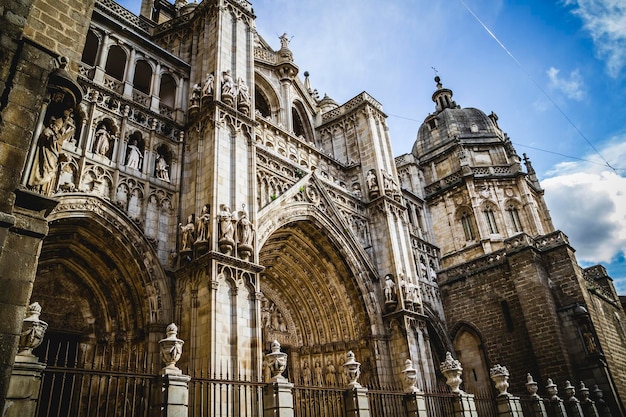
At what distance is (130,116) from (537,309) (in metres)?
16.7

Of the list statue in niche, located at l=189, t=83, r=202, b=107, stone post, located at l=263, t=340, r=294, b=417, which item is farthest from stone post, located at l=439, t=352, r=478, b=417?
statue in niche, located at l=189, t=83, r=202, b=107

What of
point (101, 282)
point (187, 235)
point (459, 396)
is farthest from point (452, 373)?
point (101, 282)

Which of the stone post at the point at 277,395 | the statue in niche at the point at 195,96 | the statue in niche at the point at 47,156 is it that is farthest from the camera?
the statue in niche at the point at 195,96

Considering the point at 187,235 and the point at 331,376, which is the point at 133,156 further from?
the point at 331,376

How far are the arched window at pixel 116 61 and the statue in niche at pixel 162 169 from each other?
3.22m

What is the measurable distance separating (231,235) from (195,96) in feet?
17.3

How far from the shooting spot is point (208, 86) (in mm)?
14211

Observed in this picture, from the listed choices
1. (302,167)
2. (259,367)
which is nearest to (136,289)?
(259,367)

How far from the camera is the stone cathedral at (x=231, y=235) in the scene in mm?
6664

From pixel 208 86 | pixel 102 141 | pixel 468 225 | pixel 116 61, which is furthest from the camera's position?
pixel 468 225

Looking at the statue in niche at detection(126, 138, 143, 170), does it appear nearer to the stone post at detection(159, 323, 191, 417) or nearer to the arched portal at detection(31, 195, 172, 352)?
the arched portal at detection(31, 195, 172, 352)

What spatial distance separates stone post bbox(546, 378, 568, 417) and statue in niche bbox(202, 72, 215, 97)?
14.9 m

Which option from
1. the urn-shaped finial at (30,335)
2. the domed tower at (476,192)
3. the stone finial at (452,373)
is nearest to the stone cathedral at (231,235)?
the domed tower at (476,192)

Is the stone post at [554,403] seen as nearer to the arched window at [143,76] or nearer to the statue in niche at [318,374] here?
the statue in niche at [318,374]
